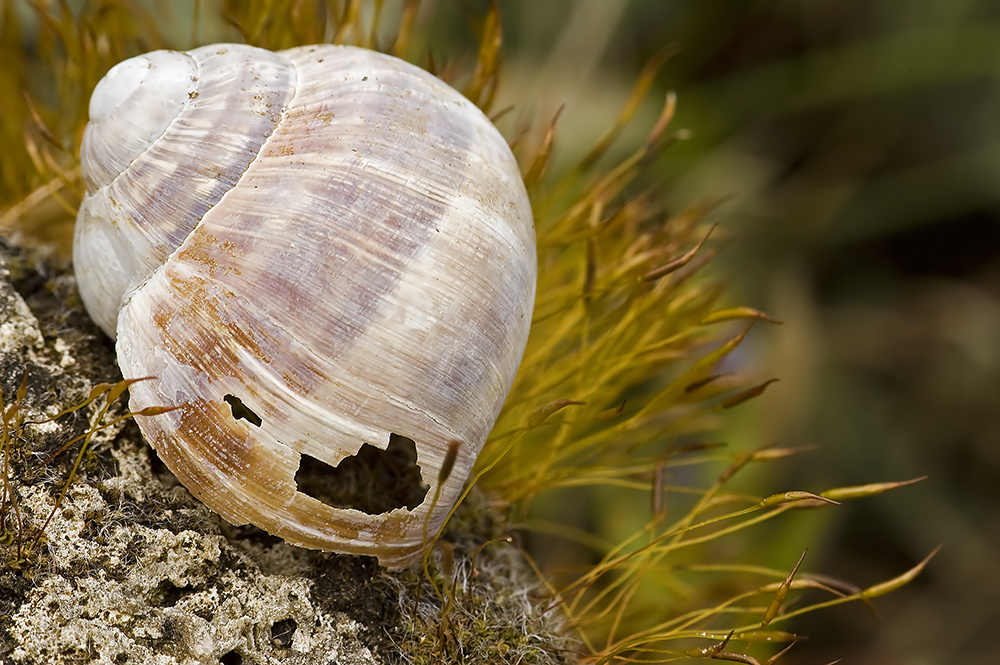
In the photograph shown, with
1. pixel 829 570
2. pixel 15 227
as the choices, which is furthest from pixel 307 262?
pixel 829 570

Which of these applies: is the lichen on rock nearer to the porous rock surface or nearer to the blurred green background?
the porous rock surface

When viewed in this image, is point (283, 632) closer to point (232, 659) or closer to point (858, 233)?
point (232, 659)

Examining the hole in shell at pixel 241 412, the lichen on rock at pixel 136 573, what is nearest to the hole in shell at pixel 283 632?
the lichen on rock at pixel 136 573

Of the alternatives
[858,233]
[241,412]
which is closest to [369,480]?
[241,412]

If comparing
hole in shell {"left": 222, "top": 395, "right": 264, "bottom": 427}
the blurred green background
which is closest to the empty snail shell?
hole in shell {"left": 222, "top": 395, "right": 264, "bottom": 427}

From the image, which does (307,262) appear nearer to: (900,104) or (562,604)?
(562,604)

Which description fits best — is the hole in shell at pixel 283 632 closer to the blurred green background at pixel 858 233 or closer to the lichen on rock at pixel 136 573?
the lichen on rock at pixel 136 573
